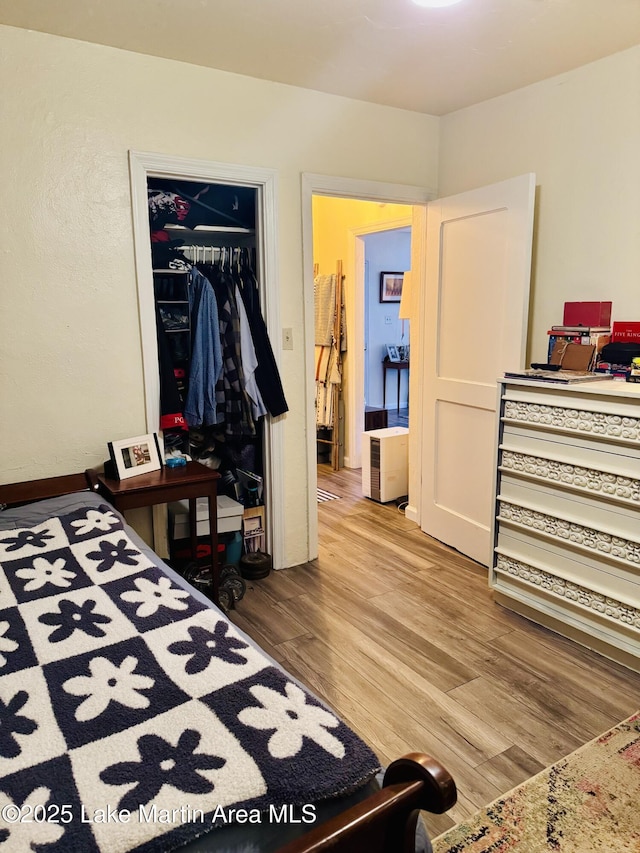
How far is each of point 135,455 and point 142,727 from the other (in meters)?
1.73

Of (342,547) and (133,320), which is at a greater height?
(133,320)

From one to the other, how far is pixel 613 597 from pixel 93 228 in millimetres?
2631

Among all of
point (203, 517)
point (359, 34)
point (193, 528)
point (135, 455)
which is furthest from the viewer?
point (203, 517)

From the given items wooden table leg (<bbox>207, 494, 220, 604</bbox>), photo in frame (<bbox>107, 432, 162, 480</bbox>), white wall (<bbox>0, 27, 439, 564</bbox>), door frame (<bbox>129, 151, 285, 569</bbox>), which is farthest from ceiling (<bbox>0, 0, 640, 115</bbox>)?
wooden table leg (<bbox>207, 494, 220, 604</bbox>)

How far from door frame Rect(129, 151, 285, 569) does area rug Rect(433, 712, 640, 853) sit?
184cm

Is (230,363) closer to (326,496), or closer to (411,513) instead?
(411,513)

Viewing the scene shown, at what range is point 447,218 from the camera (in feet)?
11.4

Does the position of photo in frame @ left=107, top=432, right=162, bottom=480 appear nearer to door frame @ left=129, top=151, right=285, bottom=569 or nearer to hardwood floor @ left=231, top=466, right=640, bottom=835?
door frame @ left=129, top=151, right=285, bottom=569

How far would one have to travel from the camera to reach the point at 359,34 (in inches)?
94.7

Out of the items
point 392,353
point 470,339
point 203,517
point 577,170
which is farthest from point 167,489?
point 392,353

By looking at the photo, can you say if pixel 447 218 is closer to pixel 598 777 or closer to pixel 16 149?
pixel 16 149

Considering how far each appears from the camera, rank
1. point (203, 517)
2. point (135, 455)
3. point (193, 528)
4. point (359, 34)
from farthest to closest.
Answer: point (203, 517) → point (193, 528) → point (135, 455) → point (359, 34)

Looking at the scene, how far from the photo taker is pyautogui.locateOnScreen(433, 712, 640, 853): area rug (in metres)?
1.60

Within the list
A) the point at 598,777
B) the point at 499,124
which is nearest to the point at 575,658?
the point at 598,777
